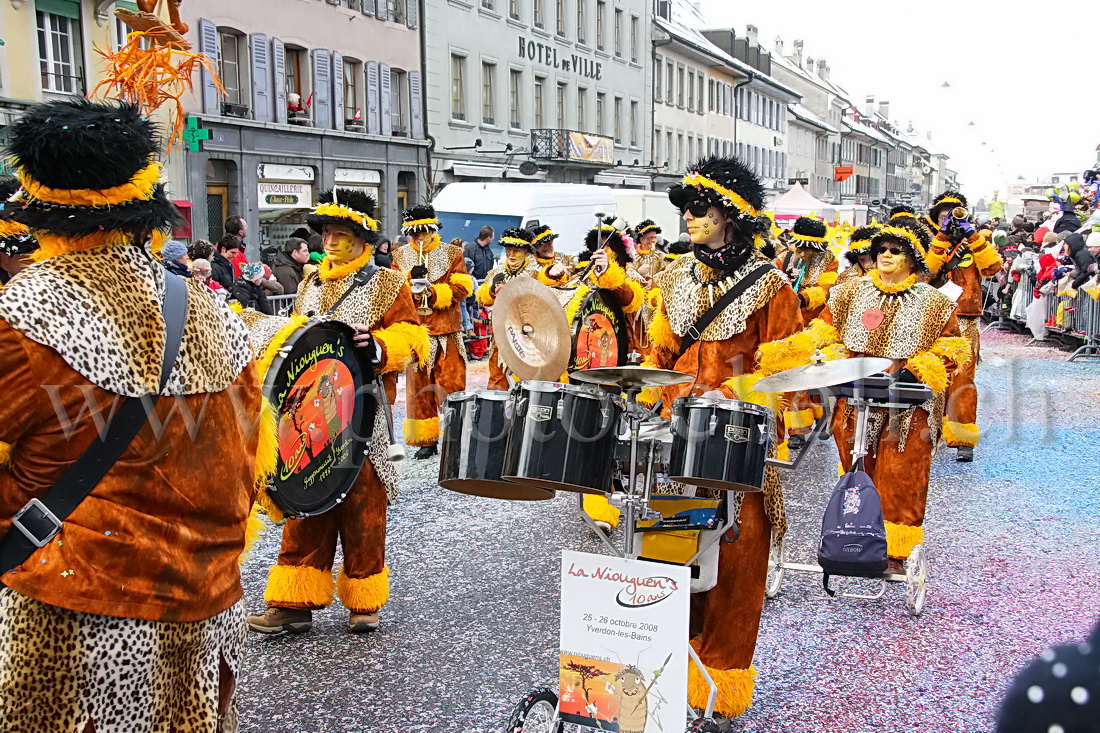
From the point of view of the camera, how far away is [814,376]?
3602 mm

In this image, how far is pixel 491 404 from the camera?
340 centimetres

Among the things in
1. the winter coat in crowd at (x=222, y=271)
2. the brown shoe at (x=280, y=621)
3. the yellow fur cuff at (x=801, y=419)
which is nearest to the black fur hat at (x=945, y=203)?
the yellow fur cuff at (x=801, y=419)

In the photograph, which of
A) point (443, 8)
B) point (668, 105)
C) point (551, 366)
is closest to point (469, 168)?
point (443, 8)

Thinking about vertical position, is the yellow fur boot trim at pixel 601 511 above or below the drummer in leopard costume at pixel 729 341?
below

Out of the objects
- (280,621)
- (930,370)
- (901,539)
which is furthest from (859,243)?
(280,621)

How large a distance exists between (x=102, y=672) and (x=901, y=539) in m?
4.20

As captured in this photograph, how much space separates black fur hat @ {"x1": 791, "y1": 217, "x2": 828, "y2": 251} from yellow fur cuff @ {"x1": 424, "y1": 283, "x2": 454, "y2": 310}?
375 cm

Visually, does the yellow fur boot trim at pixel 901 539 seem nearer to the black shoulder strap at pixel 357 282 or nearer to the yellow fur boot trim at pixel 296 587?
the yellow fur boot trim at pixel 296 587

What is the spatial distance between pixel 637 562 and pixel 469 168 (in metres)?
27.0

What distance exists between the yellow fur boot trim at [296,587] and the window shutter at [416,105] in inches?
939

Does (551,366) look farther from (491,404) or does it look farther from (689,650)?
(689,650)

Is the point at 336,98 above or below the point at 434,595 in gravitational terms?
above

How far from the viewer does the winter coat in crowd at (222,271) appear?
10352 millimetres

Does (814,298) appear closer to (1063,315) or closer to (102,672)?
(102,672)
